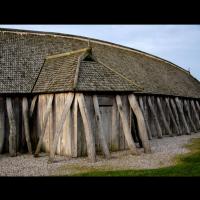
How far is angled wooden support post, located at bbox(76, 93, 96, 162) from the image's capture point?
12.7 metres

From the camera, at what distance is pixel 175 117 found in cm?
2662

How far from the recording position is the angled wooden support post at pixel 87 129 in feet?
41.6

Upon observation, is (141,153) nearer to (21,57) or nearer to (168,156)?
(168,156)

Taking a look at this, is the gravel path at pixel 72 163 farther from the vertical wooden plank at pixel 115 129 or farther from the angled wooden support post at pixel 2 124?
the angled wooden support post at pixel 2 124

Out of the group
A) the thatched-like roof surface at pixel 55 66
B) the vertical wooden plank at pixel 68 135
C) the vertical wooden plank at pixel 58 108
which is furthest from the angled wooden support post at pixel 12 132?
the vertical wooden plank at pixel 68 135

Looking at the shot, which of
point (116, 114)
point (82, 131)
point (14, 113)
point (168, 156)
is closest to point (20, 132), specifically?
point (14, 113)

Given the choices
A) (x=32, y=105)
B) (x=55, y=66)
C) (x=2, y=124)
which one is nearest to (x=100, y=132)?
(x=32, y=105)

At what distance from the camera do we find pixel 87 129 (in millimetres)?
12922

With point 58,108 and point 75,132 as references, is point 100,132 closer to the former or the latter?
point 75,132

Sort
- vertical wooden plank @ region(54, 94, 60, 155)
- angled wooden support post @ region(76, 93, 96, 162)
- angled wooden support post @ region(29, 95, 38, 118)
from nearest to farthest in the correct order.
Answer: angled wooden support post @ region(76, 93, 96, 162)
vertical wooden plank @ region(54, 94, 60, 155)
angled wooden support post @ region(29, 95, 38, 118)

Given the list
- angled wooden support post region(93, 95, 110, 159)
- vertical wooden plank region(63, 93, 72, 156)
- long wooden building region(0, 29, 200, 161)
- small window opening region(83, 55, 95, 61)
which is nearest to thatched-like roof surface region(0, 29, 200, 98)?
long wooden building region(0, 29, 200, 161)

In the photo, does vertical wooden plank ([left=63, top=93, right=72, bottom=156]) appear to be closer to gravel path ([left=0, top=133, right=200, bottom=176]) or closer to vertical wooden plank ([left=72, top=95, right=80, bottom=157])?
vertical wooden plank ([left=72, top=95, right=80, bottom=157])

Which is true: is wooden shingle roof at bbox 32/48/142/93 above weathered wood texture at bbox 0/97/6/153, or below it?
above
